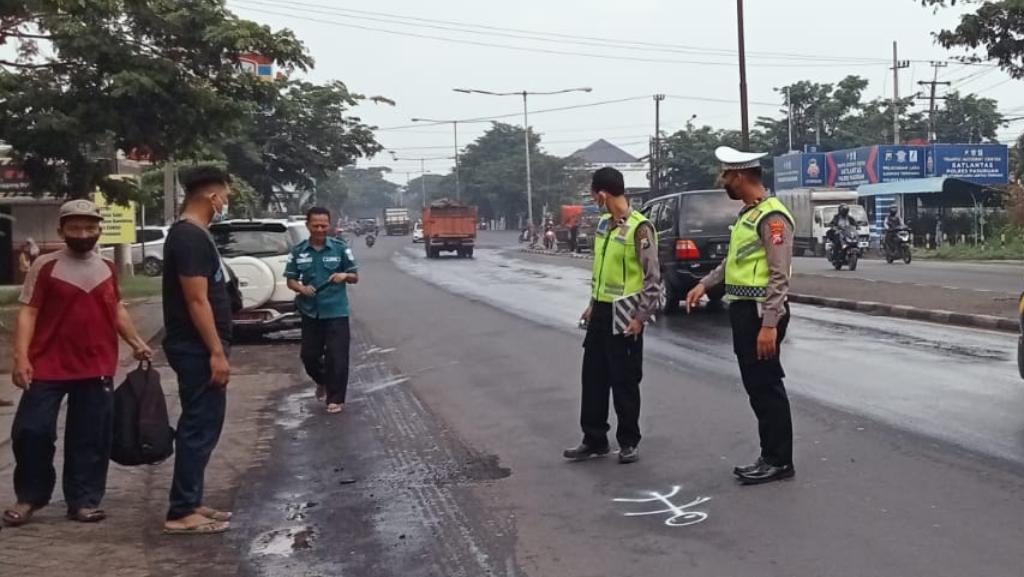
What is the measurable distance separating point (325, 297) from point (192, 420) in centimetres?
407

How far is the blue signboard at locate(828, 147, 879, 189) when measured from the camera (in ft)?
176

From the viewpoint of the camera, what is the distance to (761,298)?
21.7ft

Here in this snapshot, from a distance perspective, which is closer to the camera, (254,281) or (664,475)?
(664,475)

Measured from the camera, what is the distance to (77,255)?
6.43 meters

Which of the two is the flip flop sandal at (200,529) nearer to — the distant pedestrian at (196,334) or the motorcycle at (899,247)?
the distant pedestrian at (196,334)

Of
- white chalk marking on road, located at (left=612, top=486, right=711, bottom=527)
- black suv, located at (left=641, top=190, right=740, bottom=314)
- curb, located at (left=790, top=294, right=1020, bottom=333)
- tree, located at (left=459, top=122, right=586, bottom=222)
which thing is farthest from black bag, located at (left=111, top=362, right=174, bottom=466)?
tree, located at (left=459, top=122, right=586, bottom=222)

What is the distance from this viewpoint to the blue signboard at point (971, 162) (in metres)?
52.4

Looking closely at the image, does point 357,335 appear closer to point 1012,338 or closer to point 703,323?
point 703,323

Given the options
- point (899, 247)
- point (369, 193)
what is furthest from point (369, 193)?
point (899, 247)

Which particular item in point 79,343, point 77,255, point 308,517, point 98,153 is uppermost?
point 98,153

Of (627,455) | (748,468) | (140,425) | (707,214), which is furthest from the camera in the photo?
(707,214)

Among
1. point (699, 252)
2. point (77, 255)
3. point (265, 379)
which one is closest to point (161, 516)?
point (77, 255)

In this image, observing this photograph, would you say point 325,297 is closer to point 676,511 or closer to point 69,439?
point 69,439

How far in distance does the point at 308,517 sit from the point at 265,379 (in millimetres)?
6336
